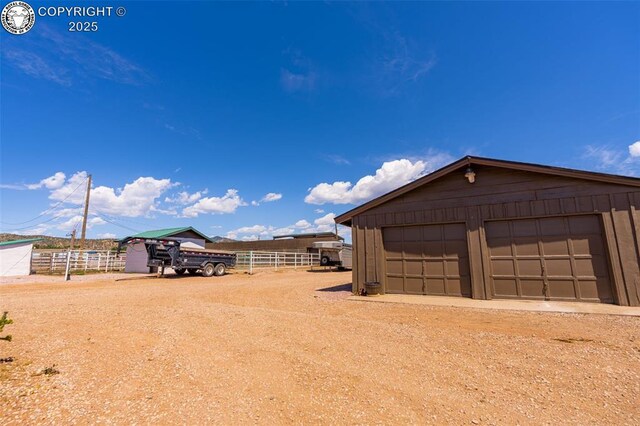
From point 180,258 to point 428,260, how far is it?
15737 millimetres

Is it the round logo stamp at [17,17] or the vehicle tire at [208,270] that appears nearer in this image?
the round logo stamp at [17,17]

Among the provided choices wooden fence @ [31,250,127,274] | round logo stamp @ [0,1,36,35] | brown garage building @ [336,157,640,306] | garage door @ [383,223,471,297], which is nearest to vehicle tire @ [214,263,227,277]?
wooden fence @ [31,250,127,274]

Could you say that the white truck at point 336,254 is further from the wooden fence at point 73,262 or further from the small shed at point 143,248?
the wooden fence at point 73,262

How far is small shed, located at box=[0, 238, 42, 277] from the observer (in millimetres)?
20312

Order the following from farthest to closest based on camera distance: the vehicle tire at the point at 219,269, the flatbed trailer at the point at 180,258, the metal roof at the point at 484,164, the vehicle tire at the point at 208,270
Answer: the vehicle tire at the point at 219,269
the vehicle tire at the point at 208,270
the flatbed trailer at the point at 180,258
the metal roof at the point at 484,164

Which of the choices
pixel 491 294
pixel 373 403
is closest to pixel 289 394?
pixel 373 403

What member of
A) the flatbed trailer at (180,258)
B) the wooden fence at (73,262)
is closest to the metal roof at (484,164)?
the flatbed trailer at (180,258)

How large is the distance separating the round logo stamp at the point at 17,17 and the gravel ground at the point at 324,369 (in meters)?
8.96

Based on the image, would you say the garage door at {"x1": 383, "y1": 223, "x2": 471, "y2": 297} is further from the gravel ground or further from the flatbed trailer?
the flatbed trailer

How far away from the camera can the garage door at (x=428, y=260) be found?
9.77m

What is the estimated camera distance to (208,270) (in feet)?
66.6

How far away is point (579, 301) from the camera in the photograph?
26.9 feet

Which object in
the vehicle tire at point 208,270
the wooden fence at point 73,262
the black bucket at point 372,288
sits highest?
the wooden fence at point 73,262

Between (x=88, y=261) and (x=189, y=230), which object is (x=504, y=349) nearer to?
(x=189, y=230)
